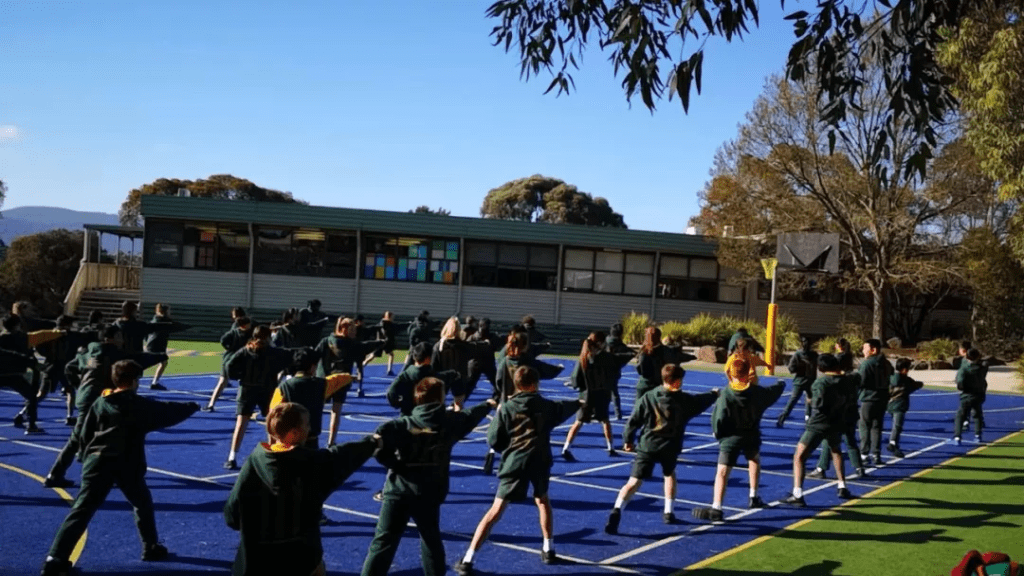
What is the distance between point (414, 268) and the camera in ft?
119

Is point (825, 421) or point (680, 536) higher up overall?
point (825, 421)

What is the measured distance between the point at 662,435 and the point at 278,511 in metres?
4.88

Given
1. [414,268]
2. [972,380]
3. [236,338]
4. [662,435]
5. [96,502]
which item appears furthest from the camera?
[414,268]

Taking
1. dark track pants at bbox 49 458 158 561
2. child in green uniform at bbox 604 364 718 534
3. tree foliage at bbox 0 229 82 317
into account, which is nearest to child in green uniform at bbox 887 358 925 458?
child in green uniform at bbox 604 364 718 534

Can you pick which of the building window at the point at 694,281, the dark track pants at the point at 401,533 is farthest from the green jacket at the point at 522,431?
A: the building window at the point at 694,281

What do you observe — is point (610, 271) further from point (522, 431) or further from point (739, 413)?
point (522, 431)

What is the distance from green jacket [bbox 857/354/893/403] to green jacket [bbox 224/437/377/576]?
31.8 feet

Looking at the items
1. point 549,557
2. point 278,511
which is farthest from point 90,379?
point 278,511

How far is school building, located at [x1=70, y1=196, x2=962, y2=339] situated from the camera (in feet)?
115

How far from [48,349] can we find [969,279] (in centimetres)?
2844

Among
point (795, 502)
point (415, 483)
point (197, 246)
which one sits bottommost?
point (795, 502)

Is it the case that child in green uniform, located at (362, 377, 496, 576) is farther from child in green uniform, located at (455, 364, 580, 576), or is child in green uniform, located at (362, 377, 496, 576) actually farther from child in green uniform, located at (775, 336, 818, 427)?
child in green uniform, located at (775, 336, 818, 427)

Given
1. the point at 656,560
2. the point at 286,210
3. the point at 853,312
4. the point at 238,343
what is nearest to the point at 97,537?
the point at 656,560

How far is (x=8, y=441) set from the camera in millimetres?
13016
